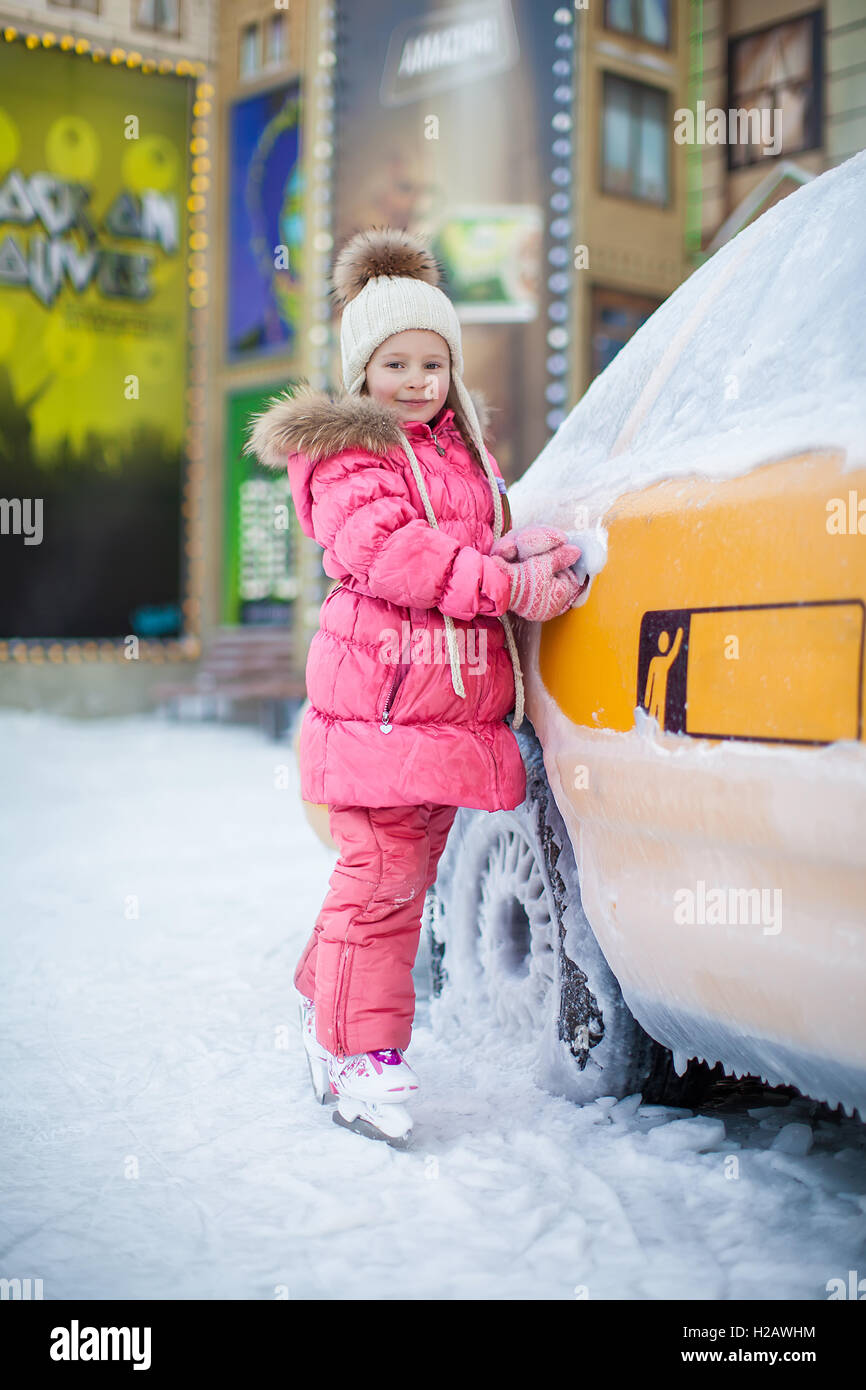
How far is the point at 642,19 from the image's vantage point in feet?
37.8

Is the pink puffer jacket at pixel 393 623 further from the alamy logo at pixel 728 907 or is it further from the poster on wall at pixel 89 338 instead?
the poster on wall at pixel 89 338

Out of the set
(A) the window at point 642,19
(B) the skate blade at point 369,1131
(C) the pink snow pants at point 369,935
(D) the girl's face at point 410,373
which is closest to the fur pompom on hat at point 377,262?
(D) the girl's face at point 410,373

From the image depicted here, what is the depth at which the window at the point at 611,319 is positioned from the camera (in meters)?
11.2

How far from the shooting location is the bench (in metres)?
10.4

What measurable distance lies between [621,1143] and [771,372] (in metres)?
1.35

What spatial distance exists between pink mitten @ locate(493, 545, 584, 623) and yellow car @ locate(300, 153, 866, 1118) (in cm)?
4

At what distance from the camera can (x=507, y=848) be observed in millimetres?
2492

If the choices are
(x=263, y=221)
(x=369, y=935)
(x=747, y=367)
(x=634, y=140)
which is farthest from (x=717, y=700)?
(x=263, y=221)

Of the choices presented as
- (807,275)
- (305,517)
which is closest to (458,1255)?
(305,517)

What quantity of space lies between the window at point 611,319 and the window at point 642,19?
251 centimetres
